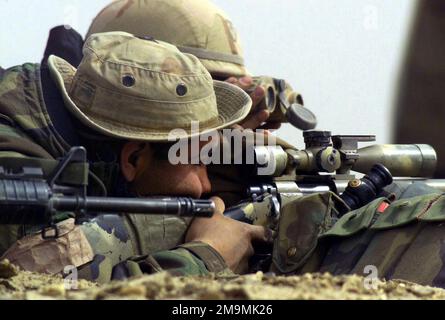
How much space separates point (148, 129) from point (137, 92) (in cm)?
15

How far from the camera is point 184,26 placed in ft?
17.5

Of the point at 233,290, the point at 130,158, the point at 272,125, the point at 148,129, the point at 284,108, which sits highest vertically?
the point at 233,290

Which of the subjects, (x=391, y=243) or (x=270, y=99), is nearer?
(x=391, y=243)

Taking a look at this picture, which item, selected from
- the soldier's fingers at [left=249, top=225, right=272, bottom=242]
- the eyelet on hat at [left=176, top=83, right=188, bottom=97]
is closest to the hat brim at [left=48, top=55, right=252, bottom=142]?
the eyelet on hat at [left=176, top=83, right=188, bottom=97]

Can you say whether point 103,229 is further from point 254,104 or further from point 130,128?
point 254,104

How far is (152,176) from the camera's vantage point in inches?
165

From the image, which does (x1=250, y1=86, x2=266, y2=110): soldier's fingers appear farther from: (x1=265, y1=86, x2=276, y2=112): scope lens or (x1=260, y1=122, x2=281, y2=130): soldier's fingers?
(x1=260, y1=122, x2=281, y2=130): soldier's fingers

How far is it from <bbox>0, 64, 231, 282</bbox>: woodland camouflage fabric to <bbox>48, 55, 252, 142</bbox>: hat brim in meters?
0.08

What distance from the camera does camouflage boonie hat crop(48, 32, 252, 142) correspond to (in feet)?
13.4

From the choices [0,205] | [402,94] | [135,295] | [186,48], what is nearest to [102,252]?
[0,205]

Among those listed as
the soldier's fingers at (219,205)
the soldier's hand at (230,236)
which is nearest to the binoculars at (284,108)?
the soldier's fingers at (219,205)

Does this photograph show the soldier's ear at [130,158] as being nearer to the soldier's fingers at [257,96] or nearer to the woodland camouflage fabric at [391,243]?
the woodland camouflage fabric at [391,243]

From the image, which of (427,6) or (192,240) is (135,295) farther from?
(427,6)

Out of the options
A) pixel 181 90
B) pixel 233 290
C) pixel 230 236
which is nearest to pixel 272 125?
pixel 181 90
